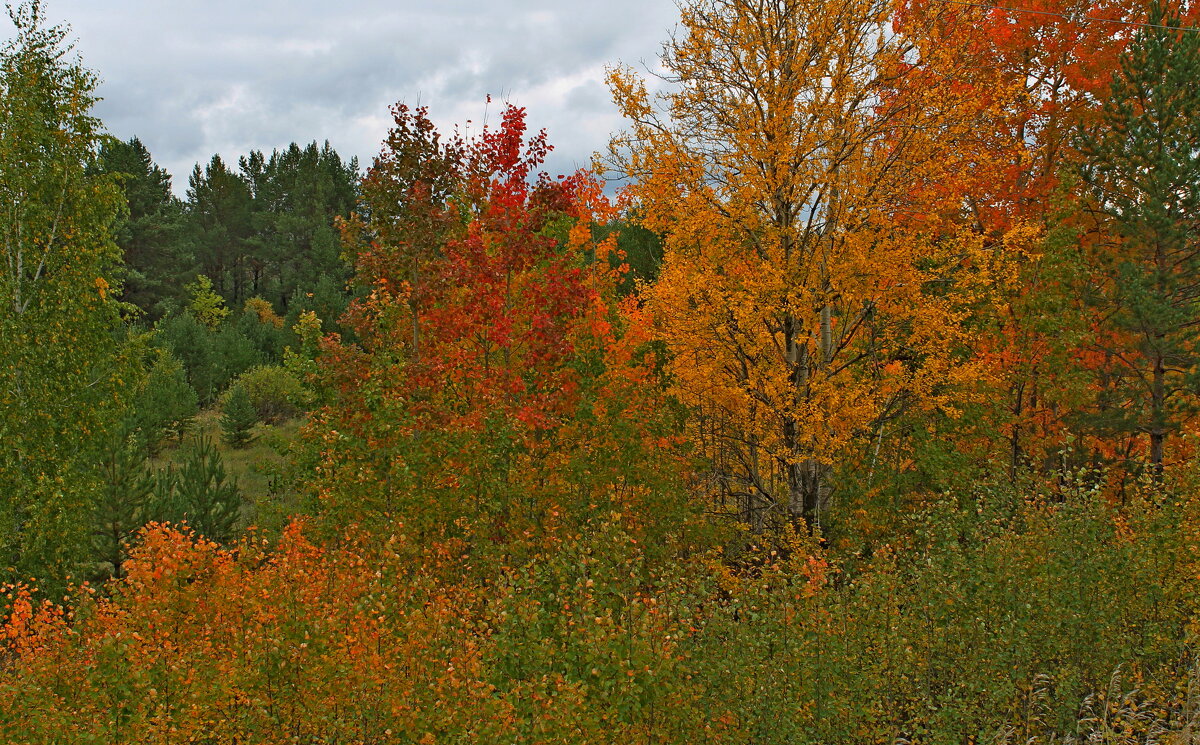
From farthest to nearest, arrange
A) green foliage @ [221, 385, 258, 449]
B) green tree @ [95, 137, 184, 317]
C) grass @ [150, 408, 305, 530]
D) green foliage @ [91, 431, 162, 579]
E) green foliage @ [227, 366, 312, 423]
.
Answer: green tree @ [95, 137, 184, 317] < green foliage @ [227, 366, 312, 423] < green foliage @ [221, 385, 258, 449] < grass @ [150, 408, 305, 530] < green foliage @ [91, 431, 162, 579]

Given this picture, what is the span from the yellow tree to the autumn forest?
6 cm

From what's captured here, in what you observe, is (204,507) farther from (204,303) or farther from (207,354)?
(204,303)

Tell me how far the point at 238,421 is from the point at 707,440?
910 inches

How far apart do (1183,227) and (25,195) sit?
19.7 meters

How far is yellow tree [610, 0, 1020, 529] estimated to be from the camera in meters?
9.34

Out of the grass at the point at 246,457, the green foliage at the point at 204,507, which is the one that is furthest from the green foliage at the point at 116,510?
the grass at the point at 246,457

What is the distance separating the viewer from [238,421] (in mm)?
29016

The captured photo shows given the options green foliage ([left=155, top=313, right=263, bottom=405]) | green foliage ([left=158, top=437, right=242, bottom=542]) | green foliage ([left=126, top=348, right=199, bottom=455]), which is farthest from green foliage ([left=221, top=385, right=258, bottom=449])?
green foliage ([left=158, top=437, right=242, bottom=542])

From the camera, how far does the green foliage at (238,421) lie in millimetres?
28938

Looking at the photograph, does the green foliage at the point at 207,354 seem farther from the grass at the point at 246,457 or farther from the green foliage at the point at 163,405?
the green foliage at the point at 163,405

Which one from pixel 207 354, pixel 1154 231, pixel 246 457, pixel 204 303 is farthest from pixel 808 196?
pixel 204 303

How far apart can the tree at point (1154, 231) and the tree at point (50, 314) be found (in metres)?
17.8

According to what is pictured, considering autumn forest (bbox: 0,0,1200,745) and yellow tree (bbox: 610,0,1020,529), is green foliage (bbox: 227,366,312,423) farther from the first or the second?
yellow tree (bbox: 610,0,1020,529)

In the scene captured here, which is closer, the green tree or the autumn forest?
the autumn forest
